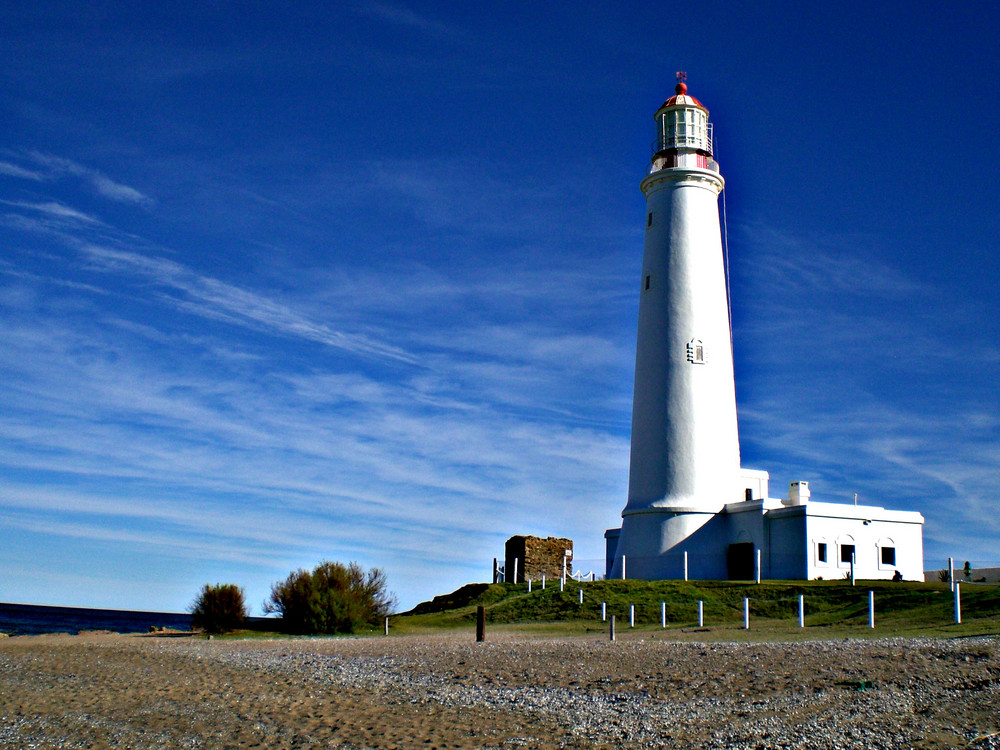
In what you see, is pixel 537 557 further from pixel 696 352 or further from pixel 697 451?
pixel 696 352

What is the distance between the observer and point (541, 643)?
62.6ft

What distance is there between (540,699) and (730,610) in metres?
13.8

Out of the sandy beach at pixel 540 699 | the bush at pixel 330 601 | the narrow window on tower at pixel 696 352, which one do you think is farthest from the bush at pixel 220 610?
the narrow window on tower at pixel 696 352

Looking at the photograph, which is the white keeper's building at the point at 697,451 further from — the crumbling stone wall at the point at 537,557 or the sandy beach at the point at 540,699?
the sandy beach at the point at 540,699

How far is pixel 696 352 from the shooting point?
3136 cm

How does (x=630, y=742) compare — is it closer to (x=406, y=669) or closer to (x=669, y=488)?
(x=406, y=669)

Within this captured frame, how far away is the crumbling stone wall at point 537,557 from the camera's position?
35688 millimetres

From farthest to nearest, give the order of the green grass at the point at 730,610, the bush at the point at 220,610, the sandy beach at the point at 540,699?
1. the bush at the point at 220,610
2. the green grass at the point at 730,610
3. the sandy beach at the point at 540,699

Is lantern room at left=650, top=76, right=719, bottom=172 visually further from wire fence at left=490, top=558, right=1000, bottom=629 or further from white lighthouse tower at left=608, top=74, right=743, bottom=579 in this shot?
wire fence at left=490, top=558, right=1000, bottom=629

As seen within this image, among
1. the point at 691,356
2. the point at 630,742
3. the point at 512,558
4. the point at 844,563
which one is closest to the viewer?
the point at 630,742

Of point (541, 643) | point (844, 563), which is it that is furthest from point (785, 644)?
point (844, 563)

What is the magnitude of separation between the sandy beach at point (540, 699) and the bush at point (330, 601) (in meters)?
7.48

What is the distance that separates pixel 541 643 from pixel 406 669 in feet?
13.8

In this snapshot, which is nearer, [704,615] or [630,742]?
[630,742]
